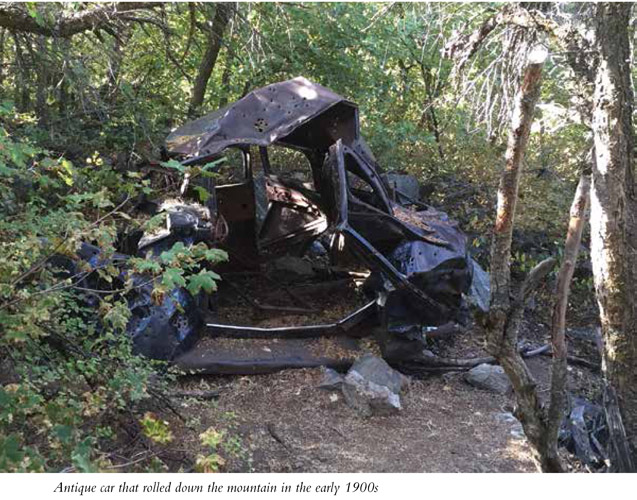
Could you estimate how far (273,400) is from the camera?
204 inches

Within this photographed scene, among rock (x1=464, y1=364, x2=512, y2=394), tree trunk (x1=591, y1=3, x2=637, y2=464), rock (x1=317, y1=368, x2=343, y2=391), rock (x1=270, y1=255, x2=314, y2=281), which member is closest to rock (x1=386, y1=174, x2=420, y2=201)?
rock (x1=270, y1=255, x2=314, y2=281)

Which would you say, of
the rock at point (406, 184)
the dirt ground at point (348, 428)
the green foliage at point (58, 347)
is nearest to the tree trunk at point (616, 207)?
the dirt ground at point (348, 428)

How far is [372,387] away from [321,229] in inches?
61.9

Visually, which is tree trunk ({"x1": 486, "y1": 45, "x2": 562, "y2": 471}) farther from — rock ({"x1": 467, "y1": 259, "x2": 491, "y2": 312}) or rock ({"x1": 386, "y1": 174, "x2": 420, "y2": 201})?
rock ({"x1": 386, "y1": 174, "x2": 420, "y2": 201})

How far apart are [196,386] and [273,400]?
24.6 inches

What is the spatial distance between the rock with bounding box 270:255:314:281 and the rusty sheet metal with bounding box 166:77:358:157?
1.22 meters

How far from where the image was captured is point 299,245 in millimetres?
6152

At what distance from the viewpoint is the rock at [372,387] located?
16.5ft

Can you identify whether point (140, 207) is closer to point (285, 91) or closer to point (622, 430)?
point (285, 91)

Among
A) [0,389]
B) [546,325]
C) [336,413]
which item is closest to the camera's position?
[0,389]

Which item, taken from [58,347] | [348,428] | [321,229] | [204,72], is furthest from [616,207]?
[204,72]

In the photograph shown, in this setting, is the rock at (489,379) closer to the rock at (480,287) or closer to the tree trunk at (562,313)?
the rock at (480,287)
